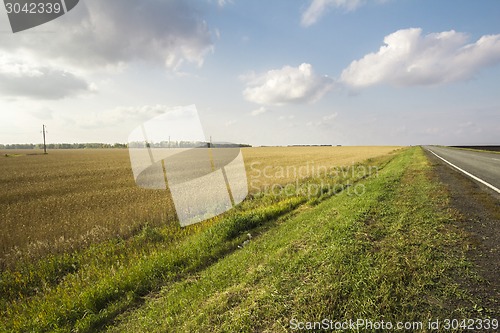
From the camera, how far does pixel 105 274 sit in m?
6.53

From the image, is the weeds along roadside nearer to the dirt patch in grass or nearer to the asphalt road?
the dirt patch in grass

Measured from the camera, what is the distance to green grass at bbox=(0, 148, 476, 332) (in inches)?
141

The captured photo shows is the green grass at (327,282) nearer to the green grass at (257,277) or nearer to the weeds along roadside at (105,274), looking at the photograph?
the green grass at (257,277)

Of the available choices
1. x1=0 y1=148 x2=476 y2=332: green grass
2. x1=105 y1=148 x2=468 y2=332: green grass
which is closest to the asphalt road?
x1=0 y1=148 x2=476 y2=332: green grass

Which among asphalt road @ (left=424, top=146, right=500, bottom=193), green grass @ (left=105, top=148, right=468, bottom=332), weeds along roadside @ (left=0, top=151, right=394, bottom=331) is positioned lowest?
weeds along roadside @ (left=0, top=151, right=394, bottom=331)

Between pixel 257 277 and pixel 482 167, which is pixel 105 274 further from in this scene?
pixel 482 167

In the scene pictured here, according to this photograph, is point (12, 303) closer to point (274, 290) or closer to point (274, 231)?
point (274, 290)

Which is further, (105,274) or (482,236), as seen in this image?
(105,274)

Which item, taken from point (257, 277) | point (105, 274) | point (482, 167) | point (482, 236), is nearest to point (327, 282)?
point (257, 277)

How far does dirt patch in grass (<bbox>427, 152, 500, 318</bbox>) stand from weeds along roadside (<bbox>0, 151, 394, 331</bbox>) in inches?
217

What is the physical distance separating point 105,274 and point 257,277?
4.24 m

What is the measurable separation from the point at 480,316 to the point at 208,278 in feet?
14.8

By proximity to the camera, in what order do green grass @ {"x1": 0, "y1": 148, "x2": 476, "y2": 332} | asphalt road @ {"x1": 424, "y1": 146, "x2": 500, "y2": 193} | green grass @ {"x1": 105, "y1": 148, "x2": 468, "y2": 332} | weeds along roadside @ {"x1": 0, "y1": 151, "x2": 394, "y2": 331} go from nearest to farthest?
green grass @ {"x1": 105, "y1": 148, "x2": 468, "y2": 332}, green grass @ {"x1": 0, "y1": 148, "x2": 476, "y2": 332}, weeds along roadside @ {"x1": 0, "y1": 151, "x2": 394, "y2": 331}, asphalt road @ {"x1": 424, "y1": 146, "x2": 500, "y2": 193}

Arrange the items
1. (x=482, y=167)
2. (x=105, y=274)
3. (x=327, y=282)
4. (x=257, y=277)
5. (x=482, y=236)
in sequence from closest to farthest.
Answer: (x=327, y=282) < (x=257, y=277) < (x=482, y=236) < (x=105, y=274) < (x=482, y=167)
